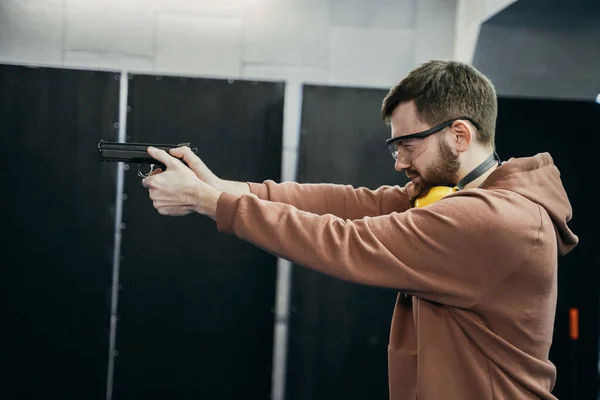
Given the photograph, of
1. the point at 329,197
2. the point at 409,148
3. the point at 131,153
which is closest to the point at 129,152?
the point at 131,153

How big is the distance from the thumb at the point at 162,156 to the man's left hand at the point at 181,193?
0.13 feet

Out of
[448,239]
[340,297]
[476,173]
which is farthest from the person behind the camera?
[340,297]

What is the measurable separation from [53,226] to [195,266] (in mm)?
676

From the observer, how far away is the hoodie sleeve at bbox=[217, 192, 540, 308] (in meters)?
1.09

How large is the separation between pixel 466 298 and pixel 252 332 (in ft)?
5.54

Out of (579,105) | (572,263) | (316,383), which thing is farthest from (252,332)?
(579,105)

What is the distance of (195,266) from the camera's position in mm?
2600

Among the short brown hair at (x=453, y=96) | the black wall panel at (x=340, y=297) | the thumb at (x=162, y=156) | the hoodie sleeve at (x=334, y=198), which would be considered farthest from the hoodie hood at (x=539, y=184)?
the black wall panel at (x=340, y=297)

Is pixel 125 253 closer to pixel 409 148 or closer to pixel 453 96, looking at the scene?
pixel 409 148

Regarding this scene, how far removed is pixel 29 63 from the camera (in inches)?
109

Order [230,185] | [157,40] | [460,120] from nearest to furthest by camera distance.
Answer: [460,120] → [230,185] → [157,40]

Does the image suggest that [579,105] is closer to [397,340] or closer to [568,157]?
[568,157]

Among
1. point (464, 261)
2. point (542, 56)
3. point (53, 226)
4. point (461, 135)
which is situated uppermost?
point (542, 56)

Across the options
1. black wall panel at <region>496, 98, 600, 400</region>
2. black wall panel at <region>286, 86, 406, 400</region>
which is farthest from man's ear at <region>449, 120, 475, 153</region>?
black wall panel at <region>496, 98, 600, 400</region>
